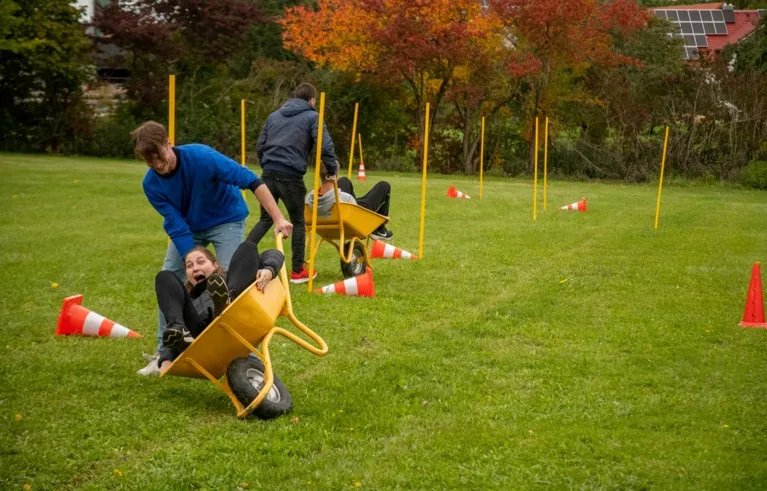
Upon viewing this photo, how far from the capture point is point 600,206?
1895cm

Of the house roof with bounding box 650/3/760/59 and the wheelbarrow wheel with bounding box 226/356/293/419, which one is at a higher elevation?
the house roof with bounding box 650/3/760/59

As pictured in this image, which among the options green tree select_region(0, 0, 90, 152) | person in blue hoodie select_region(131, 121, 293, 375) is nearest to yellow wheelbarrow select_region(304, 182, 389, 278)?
person in blue hoodie select_region(131, 121, 293, 375)

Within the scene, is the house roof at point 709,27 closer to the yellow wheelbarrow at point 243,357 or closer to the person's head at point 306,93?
the person's head at point 306,93

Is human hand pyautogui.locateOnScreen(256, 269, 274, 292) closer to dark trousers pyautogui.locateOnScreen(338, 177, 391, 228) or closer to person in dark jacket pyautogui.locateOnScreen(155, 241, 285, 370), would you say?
person in dark jacket pyautogui.locateOnScreen(155, 241, 285, 370)

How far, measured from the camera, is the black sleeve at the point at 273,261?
5609 millimetres

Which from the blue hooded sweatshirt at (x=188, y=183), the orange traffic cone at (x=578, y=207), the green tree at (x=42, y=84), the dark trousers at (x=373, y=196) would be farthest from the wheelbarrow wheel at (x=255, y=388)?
the green tree at (x=42, y=84)

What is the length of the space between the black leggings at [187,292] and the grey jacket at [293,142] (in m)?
3.84

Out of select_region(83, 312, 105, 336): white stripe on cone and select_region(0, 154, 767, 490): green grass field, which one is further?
select_region(83, 312, 105, 336): white stripe on cone

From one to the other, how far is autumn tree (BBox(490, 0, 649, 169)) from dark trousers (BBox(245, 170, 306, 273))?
18.3 metres

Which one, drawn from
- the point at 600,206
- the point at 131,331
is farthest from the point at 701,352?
the point at 600,206

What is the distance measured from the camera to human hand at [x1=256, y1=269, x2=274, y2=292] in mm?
5387

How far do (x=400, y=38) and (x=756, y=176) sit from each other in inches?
403

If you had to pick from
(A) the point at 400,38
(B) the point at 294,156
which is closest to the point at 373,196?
(B) the point at 294,156

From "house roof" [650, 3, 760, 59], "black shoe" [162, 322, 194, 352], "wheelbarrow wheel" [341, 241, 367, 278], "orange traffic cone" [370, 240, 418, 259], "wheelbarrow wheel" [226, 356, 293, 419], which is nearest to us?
"black shoe" [162, 322, 194, 352]
